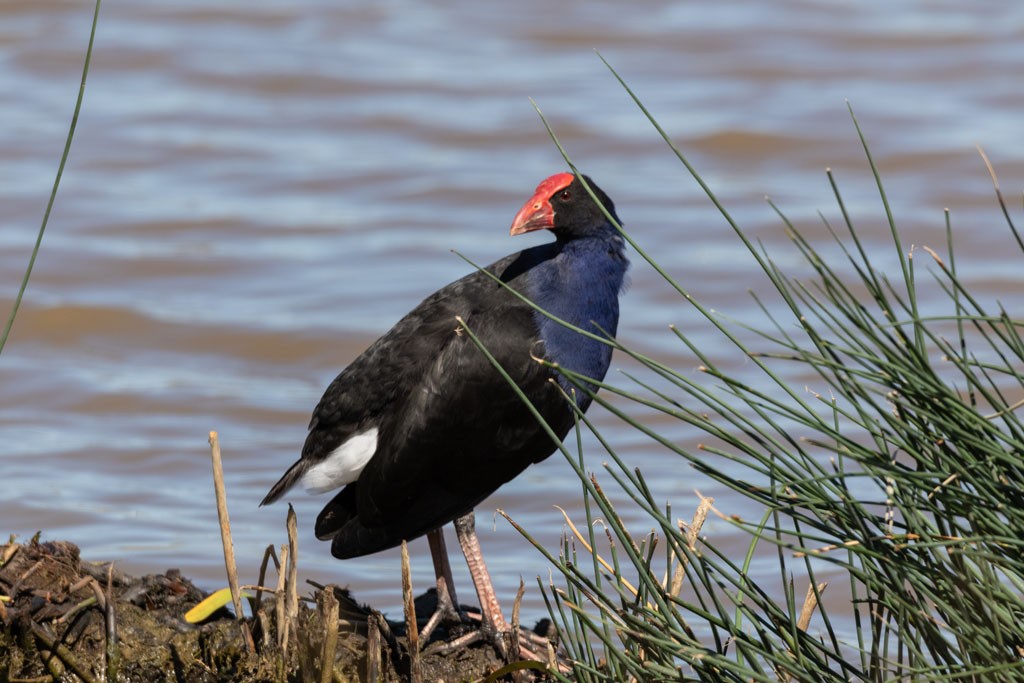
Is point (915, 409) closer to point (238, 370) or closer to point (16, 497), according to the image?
point (16, 497)

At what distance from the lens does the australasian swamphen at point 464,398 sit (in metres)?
4.23

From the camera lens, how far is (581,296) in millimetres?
4324

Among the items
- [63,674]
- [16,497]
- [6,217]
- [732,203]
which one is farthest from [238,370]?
[63,674]

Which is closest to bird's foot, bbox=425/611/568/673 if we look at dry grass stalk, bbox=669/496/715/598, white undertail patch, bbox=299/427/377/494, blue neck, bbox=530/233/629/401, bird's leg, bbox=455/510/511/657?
bird's leg, bbox=455/510/511/657

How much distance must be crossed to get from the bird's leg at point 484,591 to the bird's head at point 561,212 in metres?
0.86

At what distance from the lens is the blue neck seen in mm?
4238

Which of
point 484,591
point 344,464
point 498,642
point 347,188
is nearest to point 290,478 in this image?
point 344,464

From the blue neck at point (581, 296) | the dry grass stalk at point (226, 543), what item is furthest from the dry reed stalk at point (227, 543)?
the blue neck at point (581, 296)

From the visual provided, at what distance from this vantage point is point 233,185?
964 cm

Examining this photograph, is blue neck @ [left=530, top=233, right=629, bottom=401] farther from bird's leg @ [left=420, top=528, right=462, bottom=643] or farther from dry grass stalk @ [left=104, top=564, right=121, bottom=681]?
dry grass stalk @ [left=104, top=564, right=121, bottom=681]

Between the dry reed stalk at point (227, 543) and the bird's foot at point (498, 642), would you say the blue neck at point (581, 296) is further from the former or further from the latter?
the dry reed stalk at point (227, 543)

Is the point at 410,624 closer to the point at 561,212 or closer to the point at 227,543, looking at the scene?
the point at 227,543

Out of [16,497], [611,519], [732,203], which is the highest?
[611,519]

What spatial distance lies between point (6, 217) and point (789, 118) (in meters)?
5.07
